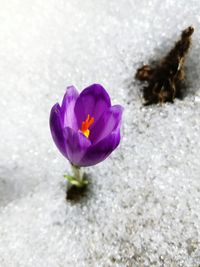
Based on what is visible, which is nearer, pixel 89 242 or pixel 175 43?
pixel 89 242

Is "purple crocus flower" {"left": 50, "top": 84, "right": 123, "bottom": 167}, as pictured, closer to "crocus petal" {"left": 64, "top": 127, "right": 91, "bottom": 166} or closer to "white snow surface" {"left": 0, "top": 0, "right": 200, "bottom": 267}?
"crocus petal" {"left": 64, "top": 127, "right": 91, "bottom": 166}

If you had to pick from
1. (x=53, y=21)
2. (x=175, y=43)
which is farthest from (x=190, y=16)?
(x=53, y=21)

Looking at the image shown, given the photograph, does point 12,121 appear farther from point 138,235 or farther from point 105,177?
point 138,235

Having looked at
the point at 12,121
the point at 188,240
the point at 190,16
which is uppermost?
the point at 190,16

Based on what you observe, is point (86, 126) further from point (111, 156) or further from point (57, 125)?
point (111, 156)

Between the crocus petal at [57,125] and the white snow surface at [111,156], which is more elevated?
the crocus petal at [57,125]

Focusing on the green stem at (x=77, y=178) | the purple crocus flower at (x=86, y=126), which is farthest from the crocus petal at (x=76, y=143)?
the green stem at (x=77, y=178)

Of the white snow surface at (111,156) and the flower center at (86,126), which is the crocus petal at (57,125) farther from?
the white snow surface at (111,156)

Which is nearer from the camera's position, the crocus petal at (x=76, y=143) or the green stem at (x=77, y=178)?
the crocus petal at (x=76, y=143)
